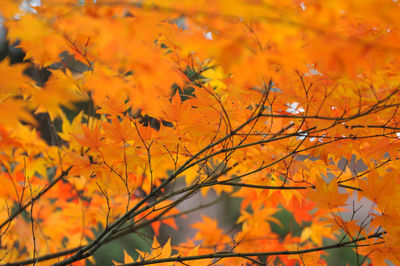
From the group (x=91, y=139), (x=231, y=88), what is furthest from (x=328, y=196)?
(x=91, y=139)

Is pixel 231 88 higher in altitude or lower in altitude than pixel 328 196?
higher

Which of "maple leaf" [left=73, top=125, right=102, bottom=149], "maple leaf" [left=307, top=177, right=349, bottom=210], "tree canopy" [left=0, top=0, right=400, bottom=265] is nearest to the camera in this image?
"tree canopy" [left=0, top=0, right=400, bottom=265]

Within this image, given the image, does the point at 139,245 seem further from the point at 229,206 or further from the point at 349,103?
the point at 349,103

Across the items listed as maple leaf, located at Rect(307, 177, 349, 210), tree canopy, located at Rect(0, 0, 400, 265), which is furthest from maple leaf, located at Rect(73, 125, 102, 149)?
maple leaf, located at Rect(307, 177, 349, 210)

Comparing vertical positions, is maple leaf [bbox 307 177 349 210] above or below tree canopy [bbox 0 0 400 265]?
below

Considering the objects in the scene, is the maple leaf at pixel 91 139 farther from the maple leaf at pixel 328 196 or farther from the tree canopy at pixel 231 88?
the maple leaf at pixel 328 196

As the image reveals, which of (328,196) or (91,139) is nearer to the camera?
(328,196)

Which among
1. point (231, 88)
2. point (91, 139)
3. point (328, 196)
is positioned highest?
point (231, 88)

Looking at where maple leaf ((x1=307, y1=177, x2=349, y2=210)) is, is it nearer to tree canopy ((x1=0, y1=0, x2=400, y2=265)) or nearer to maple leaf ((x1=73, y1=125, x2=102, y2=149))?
tree canopy ((x1=0, y1=0, x2=400, y2=265))

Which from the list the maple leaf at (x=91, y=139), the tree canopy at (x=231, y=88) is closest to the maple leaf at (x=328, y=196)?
the tree canopy at (x=231, y=88)

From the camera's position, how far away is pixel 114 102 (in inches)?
45.2

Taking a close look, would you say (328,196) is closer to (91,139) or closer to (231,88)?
(231,88)

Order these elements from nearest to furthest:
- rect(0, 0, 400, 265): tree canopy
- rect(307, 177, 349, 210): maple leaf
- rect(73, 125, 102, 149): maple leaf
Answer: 1. rect(0, 0, 400, 265): tree canopy
2. rect(307, 177, 349, 210): maple leaf
3. rect(73, 125, 102, 149): maple leaf

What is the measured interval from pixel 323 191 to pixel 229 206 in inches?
154
